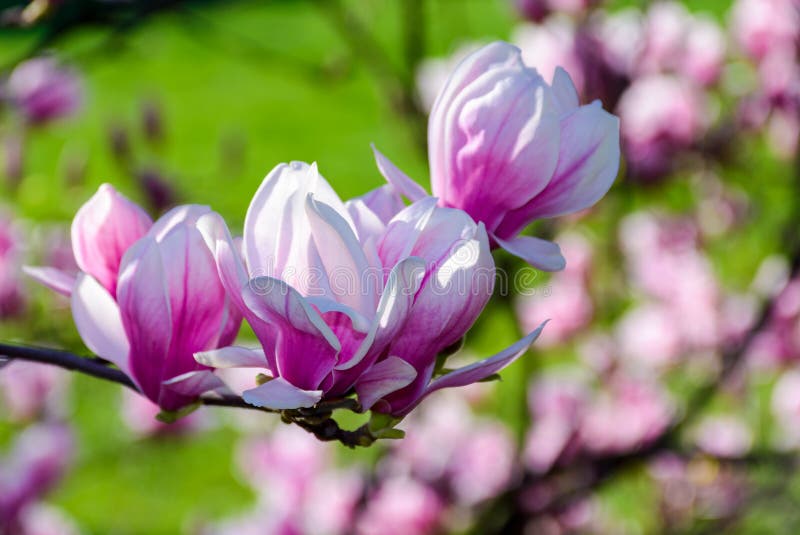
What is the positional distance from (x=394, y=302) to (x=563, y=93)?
0.22 metres

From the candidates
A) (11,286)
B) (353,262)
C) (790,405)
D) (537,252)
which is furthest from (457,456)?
(353,262)

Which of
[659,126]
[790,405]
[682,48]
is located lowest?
[790,405]

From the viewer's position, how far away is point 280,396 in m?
0.58

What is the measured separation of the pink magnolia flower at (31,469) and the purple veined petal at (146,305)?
120 centimetres

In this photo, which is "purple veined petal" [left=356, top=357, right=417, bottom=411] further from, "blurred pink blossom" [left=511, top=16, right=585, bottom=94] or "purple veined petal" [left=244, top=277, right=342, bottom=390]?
"blurred pink blossom" [left=511, top=16, right=585, bottom=94]

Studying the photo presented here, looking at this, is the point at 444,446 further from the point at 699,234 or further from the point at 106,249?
the point at 106,249

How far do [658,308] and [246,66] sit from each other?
6.73m

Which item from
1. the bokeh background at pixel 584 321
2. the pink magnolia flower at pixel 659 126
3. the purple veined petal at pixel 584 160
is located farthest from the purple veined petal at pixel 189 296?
the pink magnolia flower at pixel 659 126

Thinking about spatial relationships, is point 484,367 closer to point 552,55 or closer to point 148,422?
point 552,55

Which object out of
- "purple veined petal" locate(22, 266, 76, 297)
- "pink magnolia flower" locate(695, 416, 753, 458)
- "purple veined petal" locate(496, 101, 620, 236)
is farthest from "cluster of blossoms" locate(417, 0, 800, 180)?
"purple veined petal" locate(22, 266, 76, 297)

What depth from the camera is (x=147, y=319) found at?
63 centimetres

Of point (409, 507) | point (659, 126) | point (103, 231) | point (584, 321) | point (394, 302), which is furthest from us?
point (584, 321)

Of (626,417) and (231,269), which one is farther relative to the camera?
(626,417)

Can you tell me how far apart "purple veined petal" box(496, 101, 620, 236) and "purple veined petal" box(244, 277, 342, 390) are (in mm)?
196
